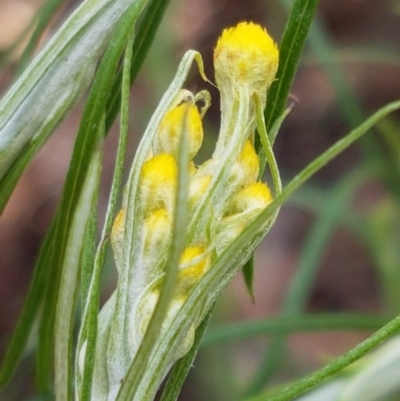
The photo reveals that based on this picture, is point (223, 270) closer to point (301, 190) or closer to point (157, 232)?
point (157, 232)

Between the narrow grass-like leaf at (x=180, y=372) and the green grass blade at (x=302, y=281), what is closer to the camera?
the narrow grass-like leaf at (x=180, y=372)

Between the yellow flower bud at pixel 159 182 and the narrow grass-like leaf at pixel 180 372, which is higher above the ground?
the yellow flower bud at pixel 159 182

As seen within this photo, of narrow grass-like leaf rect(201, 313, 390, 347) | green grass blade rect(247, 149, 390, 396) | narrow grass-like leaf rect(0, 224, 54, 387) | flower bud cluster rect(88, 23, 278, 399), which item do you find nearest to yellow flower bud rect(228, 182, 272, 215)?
flower bud cluster rect(88, 23, 278, 399)

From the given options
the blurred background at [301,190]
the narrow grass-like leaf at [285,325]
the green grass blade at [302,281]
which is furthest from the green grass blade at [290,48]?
the blurred background at [301,190]

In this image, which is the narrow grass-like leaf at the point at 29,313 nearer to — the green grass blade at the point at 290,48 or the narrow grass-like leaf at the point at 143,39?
the narrow grass-like leaf at the point at 143,39

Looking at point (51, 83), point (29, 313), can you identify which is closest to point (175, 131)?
point (51, 83)

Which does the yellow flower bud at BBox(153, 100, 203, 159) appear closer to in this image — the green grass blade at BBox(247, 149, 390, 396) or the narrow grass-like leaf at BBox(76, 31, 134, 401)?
the narrow grass-like leaf at BBox(76, 31, 134, 401)
